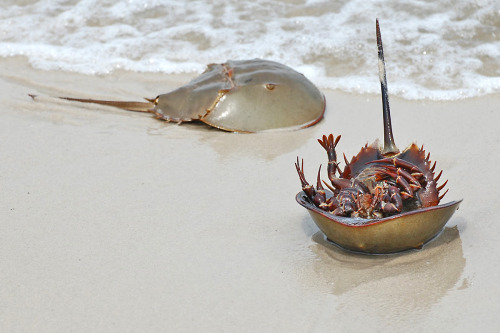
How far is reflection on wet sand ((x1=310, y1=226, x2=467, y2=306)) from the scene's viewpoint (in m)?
2.11

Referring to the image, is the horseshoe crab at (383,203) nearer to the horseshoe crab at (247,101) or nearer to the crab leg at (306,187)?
the crab leg at (306,187)

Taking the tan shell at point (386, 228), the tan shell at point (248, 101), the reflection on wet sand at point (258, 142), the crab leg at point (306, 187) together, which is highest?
the crab leg at point (306, 187)

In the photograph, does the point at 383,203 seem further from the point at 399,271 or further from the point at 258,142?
the point at 258,142

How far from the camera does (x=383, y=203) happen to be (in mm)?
2088

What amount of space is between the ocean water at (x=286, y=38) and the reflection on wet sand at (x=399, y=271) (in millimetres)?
1845

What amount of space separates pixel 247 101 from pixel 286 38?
1.46 meters

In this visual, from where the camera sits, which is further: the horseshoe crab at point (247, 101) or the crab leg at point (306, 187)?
the horseshoe crab at point (247, 101)

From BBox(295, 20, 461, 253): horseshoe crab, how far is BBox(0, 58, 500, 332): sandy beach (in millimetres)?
137

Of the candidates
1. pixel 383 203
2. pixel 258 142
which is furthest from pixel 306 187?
pixel 258 142

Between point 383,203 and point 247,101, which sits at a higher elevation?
point 383,203

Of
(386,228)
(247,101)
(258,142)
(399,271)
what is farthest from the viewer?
(247,101)

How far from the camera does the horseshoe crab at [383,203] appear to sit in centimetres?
209

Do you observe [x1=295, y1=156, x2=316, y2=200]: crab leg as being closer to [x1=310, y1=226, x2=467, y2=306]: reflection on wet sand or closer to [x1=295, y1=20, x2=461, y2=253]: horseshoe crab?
[x1=295, y1=20, x2=461, y2=253]: horseshoe crab

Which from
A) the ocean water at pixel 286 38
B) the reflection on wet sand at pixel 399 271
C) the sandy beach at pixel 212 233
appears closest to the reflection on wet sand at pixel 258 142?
the sandy beach at pixel 212 233
